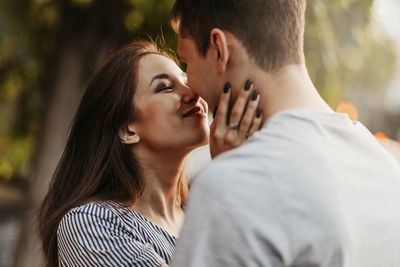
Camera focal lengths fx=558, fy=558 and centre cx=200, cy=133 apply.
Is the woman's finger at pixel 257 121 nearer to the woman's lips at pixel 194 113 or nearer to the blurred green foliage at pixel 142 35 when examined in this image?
the woman's lips at pixel 194 113

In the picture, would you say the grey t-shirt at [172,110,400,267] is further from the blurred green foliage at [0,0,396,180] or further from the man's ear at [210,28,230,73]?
the blurred green foliage at [0,0,396,180]

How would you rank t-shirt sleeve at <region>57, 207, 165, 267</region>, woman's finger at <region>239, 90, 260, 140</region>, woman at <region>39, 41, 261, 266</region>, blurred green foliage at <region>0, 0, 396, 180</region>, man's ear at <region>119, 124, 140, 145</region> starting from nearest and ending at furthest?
woman's finger at <region>239, 90, 260, 140</region> < t-shirt sleeve at <region>57, 207, 165, 267</region> < woman at <region>39, 41, 261, 266</region> < man's ear at <region>119, 124, 140, 145</region> < blurred green foliage at <region>0, 0, 396, 180</region>

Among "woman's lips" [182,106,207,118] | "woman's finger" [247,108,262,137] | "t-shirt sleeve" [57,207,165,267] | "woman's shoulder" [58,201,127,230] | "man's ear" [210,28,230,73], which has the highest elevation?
"man's ear" [210,28,230,73]

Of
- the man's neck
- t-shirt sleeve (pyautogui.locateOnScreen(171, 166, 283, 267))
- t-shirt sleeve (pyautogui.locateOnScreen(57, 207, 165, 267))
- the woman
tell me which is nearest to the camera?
t-shirt sleeve (pyautogui.locateOnScreen(171, 166, 283, 267))

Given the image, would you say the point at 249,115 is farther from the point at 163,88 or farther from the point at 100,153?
the point at 100,153

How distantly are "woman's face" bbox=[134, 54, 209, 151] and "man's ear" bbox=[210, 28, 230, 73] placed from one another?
0.79 meters

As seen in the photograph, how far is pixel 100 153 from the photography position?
2877mm

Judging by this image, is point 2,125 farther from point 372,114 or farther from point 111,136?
point 372,114

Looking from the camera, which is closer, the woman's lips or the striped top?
the striped top

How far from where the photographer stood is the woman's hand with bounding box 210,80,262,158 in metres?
1.96

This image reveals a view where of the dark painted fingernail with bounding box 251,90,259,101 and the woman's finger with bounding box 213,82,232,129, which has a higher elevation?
the dark painted fingernail with bounding box 251,90,259,101

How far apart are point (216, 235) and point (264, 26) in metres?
0.79

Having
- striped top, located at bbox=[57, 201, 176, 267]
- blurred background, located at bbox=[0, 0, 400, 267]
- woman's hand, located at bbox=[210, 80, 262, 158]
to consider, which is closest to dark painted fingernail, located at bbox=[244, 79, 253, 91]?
woman's hand, located at bbox=[210, 80, 262, 158]

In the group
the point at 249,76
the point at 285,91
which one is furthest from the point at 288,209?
the point at 249,76
